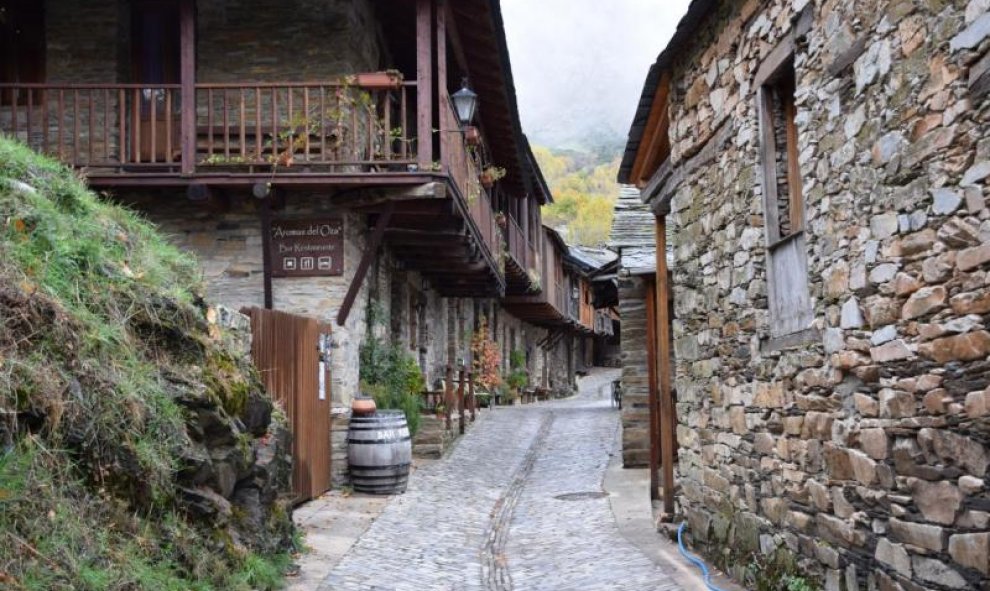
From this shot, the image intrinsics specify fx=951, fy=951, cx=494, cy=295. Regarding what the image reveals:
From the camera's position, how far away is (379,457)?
32.0 feet

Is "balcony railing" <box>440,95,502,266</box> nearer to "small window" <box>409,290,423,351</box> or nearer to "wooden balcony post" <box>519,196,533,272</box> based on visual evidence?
"small window" <box>409,290,423,351</box>

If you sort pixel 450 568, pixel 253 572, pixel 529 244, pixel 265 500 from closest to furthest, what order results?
pixel 253 572, pixel 265 500, pixel 450 568, pixel 529 244

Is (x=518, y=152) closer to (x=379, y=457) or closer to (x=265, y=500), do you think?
(x=379, y=457)

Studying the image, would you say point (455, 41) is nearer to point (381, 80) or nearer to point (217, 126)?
point (381, 80)

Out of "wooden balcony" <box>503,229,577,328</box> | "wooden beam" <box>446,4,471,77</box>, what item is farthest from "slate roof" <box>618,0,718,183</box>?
"wooden balcony" <box>503,229,577,328</box>

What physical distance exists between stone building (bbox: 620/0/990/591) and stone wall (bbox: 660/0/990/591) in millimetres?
12

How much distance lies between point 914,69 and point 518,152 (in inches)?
547

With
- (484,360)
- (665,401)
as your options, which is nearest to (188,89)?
(665,401)

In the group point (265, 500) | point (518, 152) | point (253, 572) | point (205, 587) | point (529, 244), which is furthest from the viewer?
point (529, 244)

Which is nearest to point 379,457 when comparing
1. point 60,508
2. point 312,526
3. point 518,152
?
point 312,526

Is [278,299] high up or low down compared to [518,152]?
down

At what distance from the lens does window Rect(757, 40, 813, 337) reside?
5.38 metres

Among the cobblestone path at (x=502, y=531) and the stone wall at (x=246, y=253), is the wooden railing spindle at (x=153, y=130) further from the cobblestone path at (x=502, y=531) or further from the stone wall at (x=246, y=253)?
the cobblestone path at (x=502, y=531)

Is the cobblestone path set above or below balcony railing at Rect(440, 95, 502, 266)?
below
